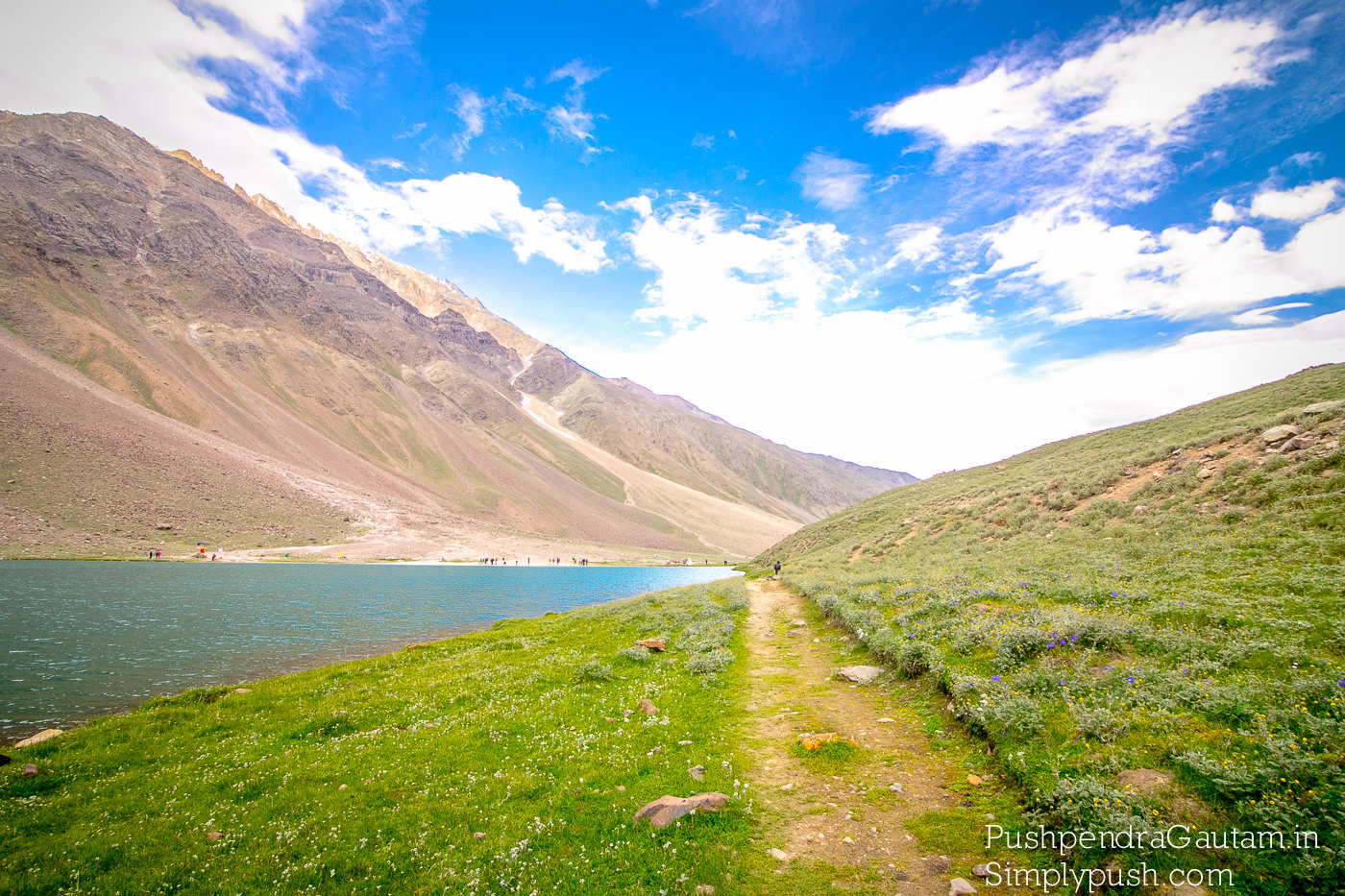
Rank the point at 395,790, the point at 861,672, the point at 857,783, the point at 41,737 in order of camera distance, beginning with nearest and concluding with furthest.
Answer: the point at 857,783 < the point at 395,790 < the point at 41,737 < the point at 861,672

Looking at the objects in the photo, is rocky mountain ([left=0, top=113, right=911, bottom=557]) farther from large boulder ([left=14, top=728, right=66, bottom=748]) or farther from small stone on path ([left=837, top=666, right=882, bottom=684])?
small stone on path ([left=837, top=666, right=882, bottom=684])

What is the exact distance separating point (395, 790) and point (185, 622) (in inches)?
1305

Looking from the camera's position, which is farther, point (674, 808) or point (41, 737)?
point (41, 737)

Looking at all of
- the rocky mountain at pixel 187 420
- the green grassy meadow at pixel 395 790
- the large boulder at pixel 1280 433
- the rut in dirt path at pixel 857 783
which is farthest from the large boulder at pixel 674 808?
the rocky mountain at pixel 187 420

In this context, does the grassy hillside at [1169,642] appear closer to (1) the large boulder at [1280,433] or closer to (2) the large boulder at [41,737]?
(1) the large boulder at [1280,433]

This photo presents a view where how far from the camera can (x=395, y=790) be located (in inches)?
403

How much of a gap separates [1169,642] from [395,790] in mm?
16382

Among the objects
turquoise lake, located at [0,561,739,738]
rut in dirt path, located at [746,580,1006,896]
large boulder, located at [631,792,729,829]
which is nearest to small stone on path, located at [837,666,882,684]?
rut in dirt path, located at [746,580,1006,896]

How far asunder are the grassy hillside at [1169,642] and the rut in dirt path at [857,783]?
131 cm

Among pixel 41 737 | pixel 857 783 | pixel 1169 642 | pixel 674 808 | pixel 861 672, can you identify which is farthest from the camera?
pixel 861 672

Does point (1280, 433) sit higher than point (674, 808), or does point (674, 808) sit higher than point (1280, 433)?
point (1280, 433)

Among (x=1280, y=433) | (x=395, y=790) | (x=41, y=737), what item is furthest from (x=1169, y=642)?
(x=41, y=737)

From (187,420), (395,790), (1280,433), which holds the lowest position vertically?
(395,790)

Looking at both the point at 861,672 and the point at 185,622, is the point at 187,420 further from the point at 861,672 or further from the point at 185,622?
the point at 861,672
